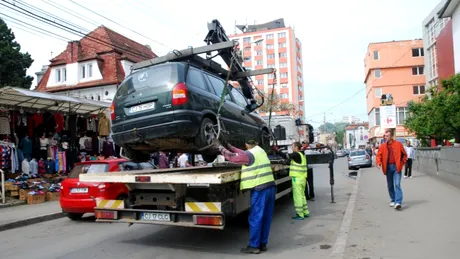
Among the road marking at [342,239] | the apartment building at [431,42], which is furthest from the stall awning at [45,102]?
the apartment building at [431,42]

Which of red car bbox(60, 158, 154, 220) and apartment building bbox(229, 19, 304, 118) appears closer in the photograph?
red car bbox(60, 158, 154, 220)

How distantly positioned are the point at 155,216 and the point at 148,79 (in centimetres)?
222

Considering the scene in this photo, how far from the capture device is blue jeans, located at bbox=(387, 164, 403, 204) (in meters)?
8.38

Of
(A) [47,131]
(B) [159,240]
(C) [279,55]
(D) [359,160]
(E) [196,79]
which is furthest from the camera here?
(C) [279,55]

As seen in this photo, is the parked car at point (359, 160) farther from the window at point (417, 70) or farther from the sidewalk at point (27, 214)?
the window at point (417, 70)

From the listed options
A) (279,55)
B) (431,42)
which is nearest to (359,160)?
(431,42)

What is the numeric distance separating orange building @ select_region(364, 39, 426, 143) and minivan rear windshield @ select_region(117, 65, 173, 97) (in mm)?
48100

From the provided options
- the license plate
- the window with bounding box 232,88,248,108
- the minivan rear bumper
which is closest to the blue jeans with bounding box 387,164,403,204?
the window with bounding box 232,88,248,108

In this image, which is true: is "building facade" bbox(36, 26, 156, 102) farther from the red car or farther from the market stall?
the red car

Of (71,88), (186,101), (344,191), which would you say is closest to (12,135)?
(186,101)

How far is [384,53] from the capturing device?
5291cm

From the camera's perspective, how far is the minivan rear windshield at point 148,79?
6.26 metres

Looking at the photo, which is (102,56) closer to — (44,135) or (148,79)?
(44,135)

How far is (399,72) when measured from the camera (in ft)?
170
